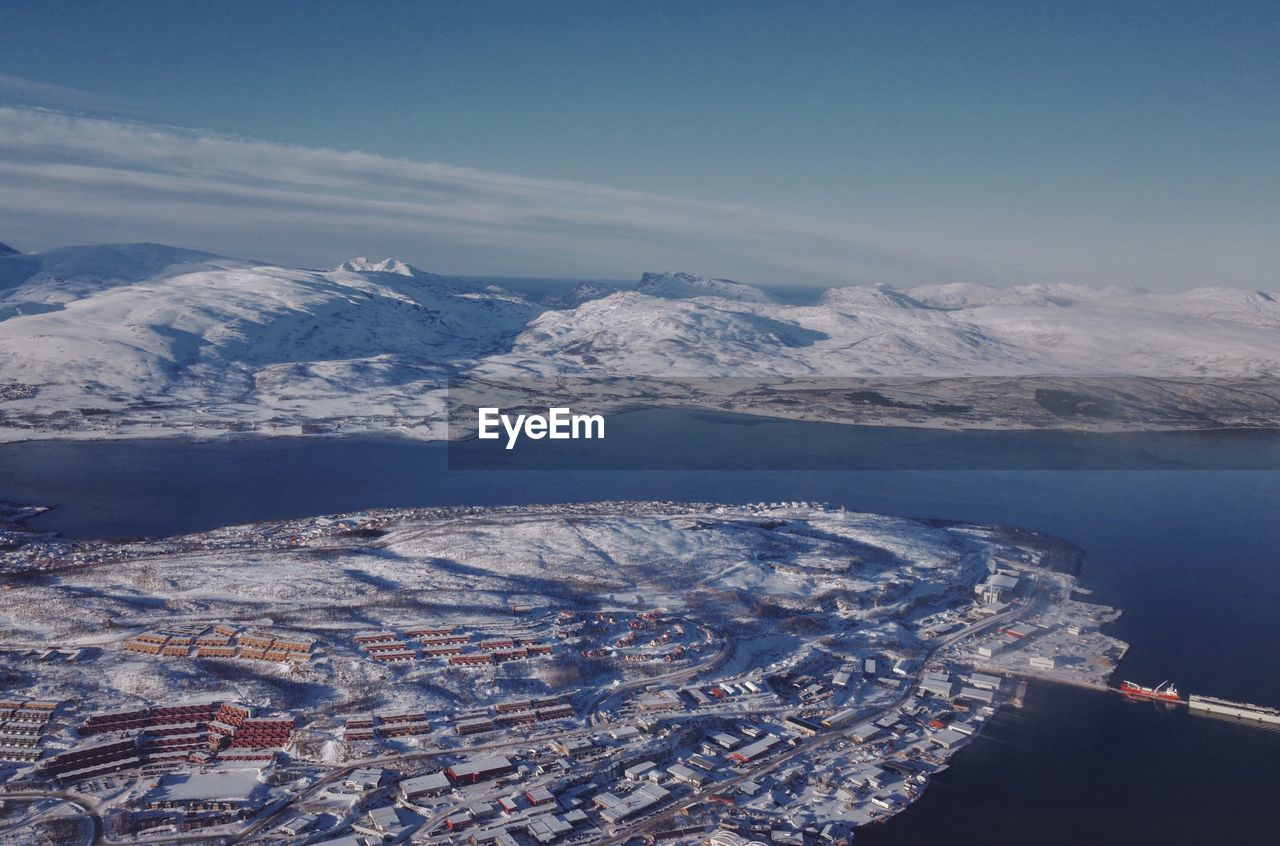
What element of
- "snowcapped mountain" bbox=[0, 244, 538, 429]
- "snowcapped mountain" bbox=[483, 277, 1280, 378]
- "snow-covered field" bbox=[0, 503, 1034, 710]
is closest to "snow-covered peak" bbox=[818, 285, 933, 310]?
"snowcapped mountain" bbox=[483, 277, 1280, 378]

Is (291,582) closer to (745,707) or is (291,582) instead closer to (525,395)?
(745,707)

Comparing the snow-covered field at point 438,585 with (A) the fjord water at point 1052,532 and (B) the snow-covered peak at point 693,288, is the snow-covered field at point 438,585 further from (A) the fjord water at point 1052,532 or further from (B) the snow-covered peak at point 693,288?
(B) the snow-covered peak at point 693,288

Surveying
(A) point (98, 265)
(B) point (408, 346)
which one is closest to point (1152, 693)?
(B) point (408, 346)

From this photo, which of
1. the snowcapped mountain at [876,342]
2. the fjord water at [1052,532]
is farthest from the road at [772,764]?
the snowcapped mountain at [876,342]

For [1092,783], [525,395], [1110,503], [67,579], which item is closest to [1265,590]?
[1110,503]

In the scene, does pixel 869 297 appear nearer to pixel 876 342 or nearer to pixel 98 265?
pixel 876 342

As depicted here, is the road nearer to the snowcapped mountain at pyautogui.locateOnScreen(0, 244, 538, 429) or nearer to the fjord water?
the fjord water
